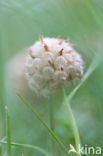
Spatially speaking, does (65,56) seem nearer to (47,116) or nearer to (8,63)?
(47,116)

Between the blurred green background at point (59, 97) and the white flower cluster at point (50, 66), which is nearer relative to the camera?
the white flower cluster at point (50, 66)

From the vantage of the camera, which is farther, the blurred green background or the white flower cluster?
the blurred green background

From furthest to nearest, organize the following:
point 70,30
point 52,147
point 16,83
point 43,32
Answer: point 43,32
point 16,83
point 70,30
point 52,147

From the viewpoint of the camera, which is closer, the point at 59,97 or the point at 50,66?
the point at 50,66

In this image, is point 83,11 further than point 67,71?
Yes

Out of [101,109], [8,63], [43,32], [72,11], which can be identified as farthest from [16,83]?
[101,109]

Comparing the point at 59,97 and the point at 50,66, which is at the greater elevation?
the point at 59,97

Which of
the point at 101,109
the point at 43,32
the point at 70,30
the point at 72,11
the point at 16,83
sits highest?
the point at 43,32

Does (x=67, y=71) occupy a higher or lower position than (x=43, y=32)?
lower
